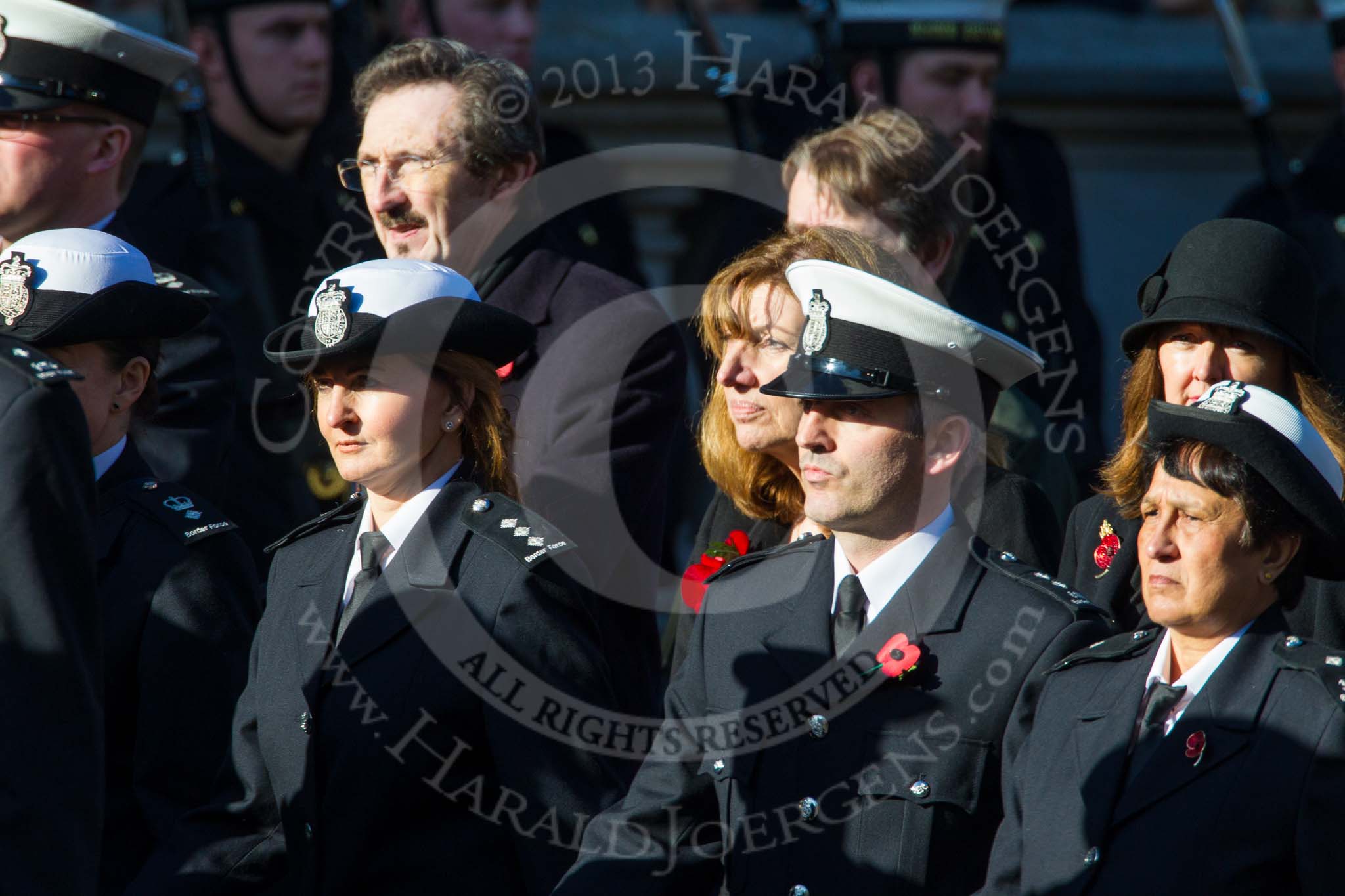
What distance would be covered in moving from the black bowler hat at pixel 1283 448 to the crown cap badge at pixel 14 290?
2168 mm

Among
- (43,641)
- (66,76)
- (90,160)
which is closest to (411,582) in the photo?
(43,641)

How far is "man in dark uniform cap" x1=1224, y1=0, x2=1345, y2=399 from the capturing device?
18.9 feet

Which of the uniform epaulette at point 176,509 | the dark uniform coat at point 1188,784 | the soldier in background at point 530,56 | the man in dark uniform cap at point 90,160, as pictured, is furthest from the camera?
the soldier in background at point 530,56

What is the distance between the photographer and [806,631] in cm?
344

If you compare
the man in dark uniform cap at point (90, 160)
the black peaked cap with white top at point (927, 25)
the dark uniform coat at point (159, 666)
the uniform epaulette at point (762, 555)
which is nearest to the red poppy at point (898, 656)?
the uniform epaulette at point (762, 555)

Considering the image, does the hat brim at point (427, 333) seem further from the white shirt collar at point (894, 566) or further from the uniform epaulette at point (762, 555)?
the white shirt collar at point (894, 566)

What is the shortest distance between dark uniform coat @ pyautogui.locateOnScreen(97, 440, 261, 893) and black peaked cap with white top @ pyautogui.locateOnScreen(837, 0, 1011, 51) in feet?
11.1

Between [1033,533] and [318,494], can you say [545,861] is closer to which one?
[1033,533]

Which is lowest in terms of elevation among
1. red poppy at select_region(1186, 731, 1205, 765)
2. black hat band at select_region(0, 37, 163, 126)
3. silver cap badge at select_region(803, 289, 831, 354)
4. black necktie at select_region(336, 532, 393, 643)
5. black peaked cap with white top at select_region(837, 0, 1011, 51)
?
black necktie at select_region(336, 532, 393, 643)

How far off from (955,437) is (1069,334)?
2509 mm

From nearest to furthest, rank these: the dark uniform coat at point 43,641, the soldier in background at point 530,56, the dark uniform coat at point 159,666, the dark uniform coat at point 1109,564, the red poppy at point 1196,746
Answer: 1. the dark uniform coat at point 43,641
2. the red poppy at point 1196,746
3. the dark uniform coat at point 159,666
4. the dark uniform coat at point 1109,564
5. the soldier in background at point 530,56

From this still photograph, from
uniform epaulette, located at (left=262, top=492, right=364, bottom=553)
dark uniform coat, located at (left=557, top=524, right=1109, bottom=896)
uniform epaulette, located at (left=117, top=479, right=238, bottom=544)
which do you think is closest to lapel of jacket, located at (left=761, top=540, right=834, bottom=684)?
dark uniform coat, located at (left=557, top=524, right=1109, bottom=896)

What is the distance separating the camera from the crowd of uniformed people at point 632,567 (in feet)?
10.0

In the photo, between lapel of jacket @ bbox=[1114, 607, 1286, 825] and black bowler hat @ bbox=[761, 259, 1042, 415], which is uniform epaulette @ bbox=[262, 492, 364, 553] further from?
lapel of jacket @ bbox=[1114, 607, 1286, 825]
